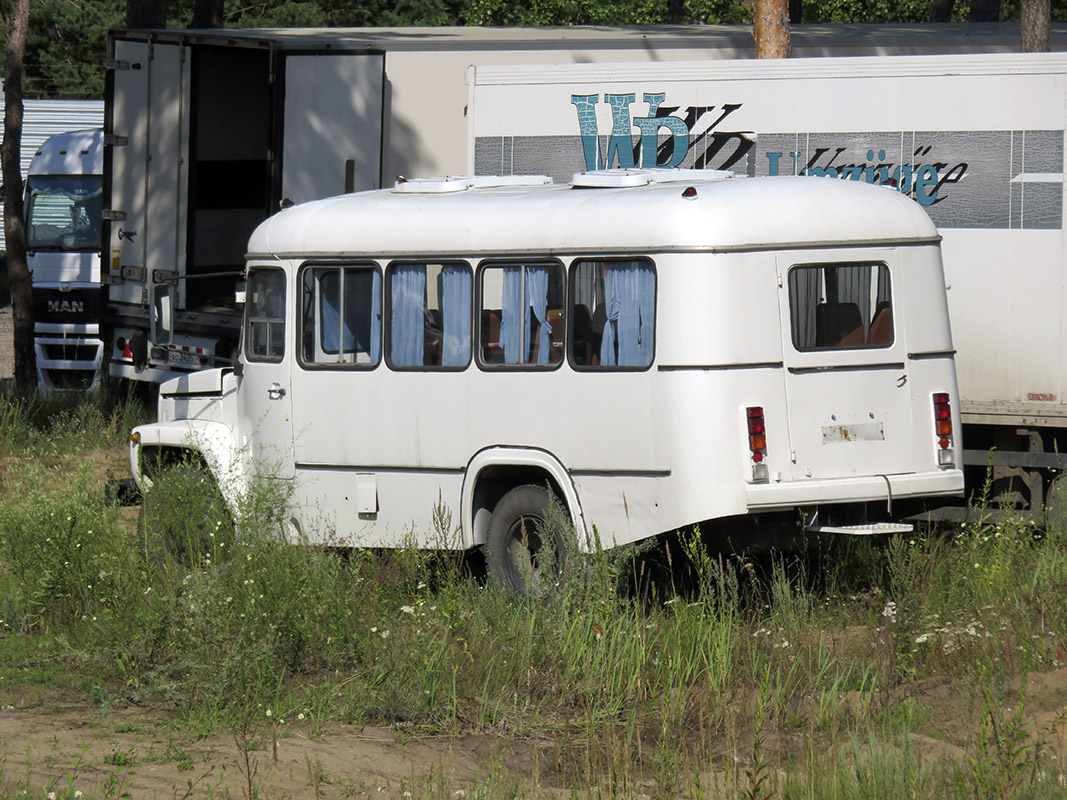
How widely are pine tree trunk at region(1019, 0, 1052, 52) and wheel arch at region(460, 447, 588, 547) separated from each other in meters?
6.76

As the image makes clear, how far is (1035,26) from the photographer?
1259 cm

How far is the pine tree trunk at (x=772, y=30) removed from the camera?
13.3 m

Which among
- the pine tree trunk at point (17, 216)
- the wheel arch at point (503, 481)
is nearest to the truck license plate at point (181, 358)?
the pine tree trunk at point (17, 216)

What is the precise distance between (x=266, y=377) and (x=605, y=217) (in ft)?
8.76

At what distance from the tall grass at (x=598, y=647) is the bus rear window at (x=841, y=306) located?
1.35m

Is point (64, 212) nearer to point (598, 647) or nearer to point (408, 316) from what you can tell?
point (408, 316)

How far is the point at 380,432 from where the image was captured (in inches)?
354

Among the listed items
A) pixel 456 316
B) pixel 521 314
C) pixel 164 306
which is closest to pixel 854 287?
pixel 521 314

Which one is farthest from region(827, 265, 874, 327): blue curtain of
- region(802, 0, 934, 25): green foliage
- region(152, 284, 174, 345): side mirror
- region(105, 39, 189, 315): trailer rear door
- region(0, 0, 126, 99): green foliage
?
region(0, 0, 126, 99): green foliage

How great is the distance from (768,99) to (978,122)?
1.59 meters

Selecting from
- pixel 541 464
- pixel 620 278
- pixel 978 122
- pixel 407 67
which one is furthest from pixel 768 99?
pixel 407 67

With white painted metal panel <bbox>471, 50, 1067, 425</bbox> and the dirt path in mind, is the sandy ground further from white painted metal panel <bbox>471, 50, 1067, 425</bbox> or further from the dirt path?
white painted metal panel <bbox>471, 50, 1067, 425</bbox>

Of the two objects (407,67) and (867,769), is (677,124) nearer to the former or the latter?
(407,67)

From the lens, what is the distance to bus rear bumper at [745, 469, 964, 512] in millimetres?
7691
